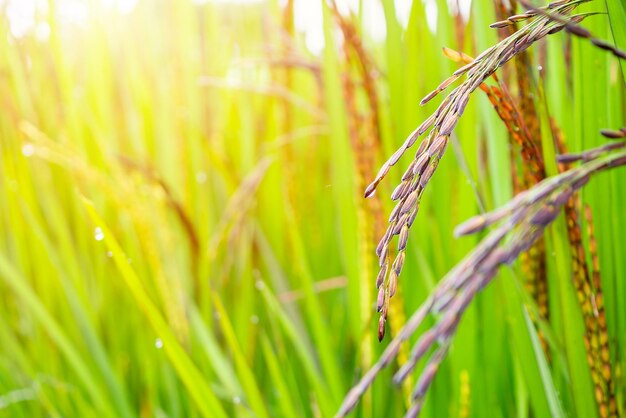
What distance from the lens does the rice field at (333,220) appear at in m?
0.42

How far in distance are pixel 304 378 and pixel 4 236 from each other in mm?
672

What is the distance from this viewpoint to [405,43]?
77cm

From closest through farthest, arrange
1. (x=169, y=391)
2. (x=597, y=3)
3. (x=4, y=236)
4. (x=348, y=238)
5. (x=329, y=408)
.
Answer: (x=597, y=3)
(x=329, y=408)
(x=348, y=238)
(x=169, y=391)
(x=4, y=236)

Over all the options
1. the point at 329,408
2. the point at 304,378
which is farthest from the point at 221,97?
the point at 329,408

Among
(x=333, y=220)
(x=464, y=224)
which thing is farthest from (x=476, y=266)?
(x=333, y=220)

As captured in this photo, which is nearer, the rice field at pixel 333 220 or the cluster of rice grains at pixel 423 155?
the cluster of rice grains at pixel 423 155

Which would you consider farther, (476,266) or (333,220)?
Result: (333,220)

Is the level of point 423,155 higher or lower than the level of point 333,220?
higher

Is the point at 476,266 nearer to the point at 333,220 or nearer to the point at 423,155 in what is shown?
the point at 423,155

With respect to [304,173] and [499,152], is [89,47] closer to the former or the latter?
[304,173]

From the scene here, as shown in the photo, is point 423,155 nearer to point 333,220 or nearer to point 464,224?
point 464,224

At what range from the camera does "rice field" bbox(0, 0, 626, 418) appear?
42 cm

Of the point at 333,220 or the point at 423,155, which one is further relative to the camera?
the point at 333,220

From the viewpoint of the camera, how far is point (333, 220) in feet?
3.97
